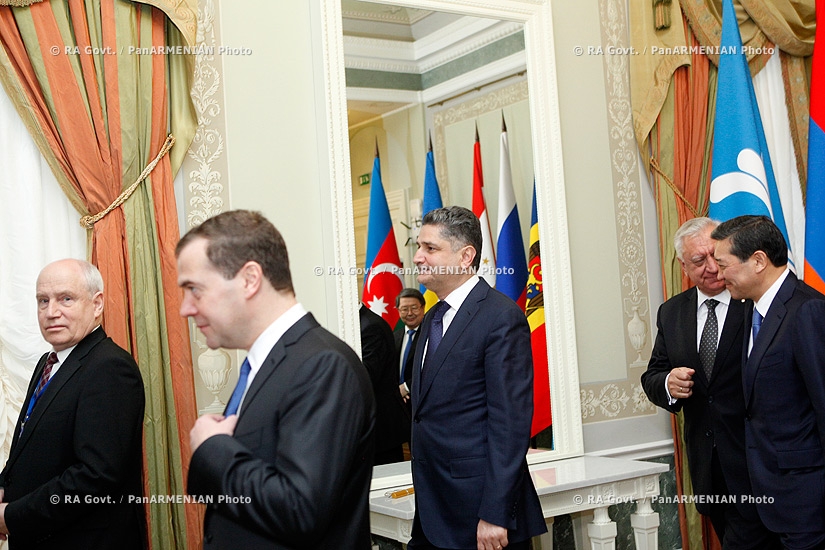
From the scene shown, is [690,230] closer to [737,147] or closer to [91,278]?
[737,147]

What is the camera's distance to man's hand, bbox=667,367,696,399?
336 centimetres

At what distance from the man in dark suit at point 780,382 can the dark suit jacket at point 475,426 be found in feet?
2.62

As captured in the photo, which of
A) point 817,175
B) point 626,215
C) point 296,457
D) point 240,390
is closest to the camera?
point 296,457

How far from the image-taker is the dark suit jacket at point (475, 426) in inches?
102

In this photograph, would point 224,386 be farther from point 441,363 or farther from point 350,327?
point 441,363

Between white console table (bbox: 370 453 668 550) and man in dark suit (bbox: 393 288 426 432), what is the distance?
22cm

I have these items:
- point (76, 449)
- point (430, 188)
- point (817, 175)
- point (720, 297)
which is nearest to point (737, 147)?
point (817, 175)

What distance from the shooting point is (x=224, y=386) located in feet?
11.0

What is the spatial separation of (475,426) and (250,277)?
1.21 meters

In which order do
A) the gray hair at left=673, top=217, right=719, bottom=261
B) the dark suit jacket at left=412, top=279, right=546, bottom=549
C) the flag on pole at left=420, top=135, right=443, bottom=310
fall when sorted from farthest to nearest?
the flag on pole at left=420, top=135, right=443, bottom=310 < the gray hair at left=673, top=217, right=719, bottom=261 < the dark suit jacket at left=412, top=279, right=546, bottom=549

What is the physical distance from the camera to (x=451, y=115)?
155 inches

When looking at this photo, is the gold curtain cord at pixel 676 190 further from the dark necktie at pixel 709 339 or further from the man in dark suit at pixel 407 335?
the man in dark suit at pixel 407 335

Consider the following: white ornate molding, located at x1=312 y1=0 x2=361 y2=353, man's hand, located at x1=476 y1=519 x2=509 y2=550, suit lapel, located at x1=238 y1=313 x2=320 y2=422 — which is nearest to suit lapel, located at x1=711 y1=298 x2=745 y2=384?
man's hand, located at x1=476 y1=519 x2=509 y2=550

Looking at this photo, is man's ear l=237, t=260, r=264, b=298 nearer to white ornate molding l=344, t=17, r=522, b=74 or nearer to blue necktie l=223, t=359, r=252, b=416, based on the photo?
blue necktie l=223, t=359, r=252, b=416
